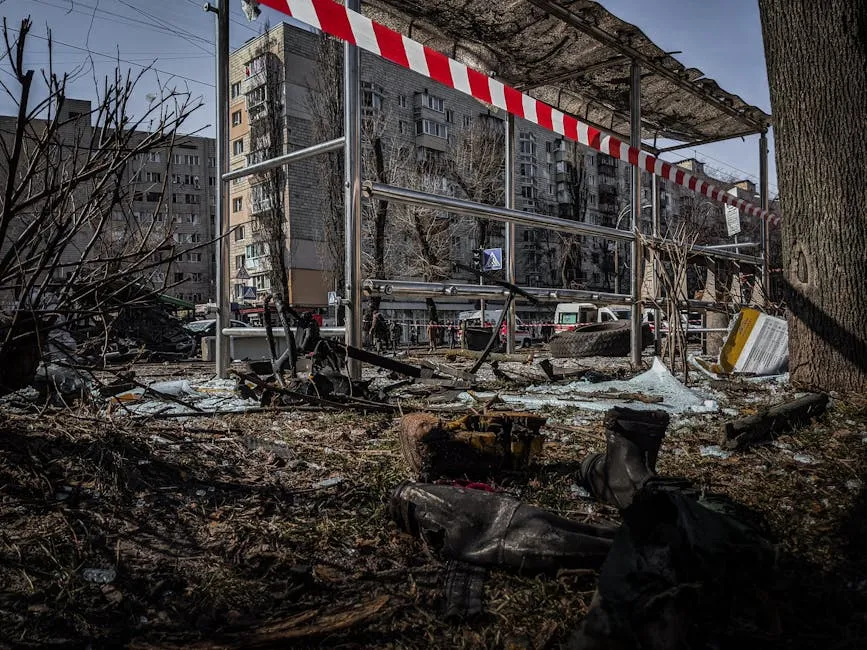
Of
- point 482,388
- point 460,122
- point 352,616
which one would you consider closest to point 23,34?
point 352,616

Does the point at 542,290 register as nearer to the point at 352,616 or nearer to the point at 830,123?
the point at 830,123

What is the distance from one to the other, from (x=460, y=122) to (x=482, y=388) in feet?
138

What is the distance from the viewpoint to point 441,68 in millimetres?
4961

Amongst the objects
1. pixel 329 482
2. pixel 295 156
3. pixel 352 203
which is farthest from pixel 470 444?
pixel 295 156

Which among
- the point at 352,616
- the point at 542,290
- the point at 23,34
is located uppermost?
the point at 23,34

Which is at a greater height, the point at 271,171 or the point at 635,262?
the point at 271,171

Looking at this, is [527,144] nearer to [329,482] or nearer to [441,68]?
[441,68]

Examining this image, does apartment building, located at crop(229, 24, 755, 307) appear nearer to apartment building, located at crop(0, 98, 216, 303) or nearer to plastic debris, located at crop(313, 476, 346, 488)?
apartment building, located at crop(0, 98, 216, 303)

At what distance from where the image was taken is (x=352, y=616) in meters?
1.25

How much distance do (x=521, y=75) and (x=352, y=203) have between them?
176 inches

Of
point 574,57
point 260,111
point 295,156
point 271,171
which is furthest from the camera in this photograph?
point 260,111

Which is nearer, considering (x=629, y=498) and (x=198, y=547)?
(x=198, y=547)

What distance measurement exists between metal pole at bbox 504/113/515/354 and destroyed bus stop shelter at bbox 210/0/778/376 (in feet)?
0.07

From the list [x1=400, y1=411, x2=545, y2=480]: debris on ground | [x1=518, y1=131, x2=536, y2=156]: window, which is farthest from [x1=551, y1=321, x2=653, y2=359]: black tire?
[x1=518, y1=131, x2=536, y2=156]: window
